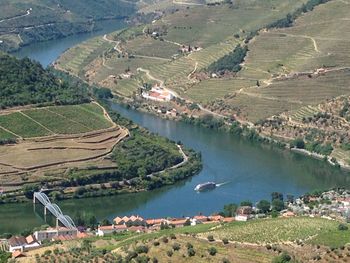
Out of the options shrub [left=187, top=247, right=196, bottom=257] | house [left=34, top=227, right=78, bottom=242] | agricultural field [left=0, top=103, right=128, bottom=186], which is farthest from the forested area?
shrub [left=187, top=247, right=196, bottom=257]

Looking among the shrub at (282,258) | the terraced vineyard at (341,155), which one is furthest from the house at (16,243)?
the terraced vineyard at (341,155)

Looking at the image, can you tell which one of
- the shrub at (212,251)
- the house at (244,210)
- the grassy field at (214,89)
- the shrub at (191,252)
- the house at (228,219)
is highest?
the shrub at (212,251)

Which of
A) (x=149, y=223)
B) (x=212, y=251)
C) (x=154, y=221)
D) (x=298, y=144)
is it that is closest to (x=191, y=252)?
(x=212, y=251)

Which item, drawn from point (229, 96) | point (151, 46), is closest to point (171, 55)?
point (151, 46)

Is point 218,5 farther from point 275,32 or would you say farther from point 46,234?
point 46,234

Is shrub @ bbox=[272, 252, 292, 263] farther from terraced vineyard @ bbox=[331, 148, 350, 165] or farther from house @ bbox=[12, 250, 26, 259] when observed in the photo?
terraced vineyard @ bbox=[331, 148, 350, 165]

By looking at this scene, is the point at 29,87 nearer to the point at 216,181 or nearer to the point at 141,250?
the point at 216,181

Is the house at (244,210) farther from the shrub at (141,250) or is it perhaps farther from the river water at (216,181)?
the shrub at (141,250)
